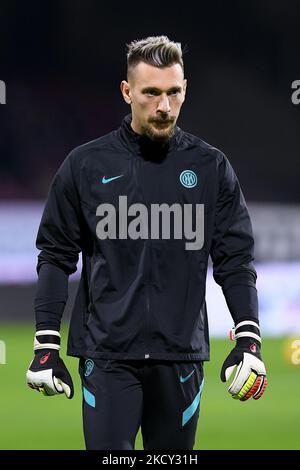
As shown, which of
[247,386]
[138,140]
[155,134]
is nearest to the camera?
[247,386]

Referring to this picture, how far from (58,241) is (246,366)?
2.63 feet

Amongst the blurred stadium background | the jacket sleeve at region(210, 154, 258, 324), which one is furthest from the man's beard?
the blurred stadium background

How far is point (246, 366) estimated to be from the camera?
11.4ft

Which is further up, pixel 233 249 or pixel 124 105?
pixel 124 105

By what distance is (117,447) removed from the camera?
340cm

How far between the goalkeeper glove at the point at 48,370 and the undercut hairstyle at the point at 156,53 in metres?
1.00

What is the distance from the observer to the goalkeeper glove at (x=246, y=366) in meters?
3.44

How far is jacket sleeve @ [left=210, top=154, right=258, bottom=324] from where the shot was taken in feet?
11.9

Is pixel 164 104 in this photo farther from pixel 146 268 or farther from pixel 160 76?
pixel 146 268

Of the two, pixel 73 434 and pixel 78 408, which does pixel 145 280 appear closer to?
pixel 73 434

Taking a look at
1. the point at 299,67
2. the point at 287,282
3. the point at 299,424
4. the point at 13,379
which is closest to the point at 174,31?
the point at 299,67

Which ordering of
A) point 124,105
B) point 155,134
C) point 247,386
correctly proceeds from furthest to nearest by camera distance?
point 124,105 < point 155,134 < point 247,386

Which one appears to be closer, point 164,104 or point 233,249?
point 164,104

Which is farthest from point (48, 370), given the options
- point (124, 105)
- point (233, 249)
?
point (124, 105)
